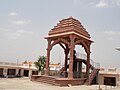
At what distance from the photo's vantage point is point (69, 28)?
26.2 metres

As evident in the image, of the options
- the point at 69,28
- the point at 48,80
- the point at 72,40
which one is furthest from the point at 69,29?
the point at 48,80

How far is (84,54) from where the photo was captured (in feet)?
100

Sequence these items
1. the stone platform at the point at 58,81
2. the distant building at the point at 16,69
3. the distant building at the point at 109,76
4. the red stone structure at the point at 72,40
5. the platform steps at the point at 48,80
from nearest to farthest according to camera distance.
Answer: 1. the stone platform at the point at 58,81
2. the platform steps at the point at 48,80
3. the red stone structure at the point at 72,40
4. the distant building at the point at 109,76
5. the distant building at the point at 16,69

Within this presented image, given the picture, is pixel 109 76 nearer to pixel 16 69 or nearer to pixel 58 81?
pixel 58 81

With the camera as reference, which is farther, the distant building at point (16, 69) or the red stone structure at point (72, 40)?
the distant building at point (16, 69)

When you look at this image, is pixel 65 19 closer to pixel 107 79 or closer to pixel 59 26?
pixel 59 26

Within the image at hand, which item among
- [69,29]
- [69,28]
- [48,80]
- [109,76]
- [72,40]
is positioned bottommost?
[48,80]

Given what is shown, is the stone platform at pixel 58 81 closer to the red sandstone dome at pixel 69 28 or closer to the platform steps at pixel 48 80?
the platform steps at pixel 48 80

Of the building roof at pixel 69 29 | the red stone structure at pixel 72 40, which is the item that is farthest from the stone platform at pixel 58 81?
the building roof at pixel 69 29

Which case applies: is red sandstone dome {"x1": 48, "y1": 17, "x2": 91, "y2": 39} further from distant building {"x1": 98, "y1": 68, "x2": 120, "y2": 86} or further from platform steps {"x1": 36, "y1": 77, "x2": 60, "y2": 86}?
distant building {"x1": 98, "y1": 68, "x2": 120, "y2": 86}

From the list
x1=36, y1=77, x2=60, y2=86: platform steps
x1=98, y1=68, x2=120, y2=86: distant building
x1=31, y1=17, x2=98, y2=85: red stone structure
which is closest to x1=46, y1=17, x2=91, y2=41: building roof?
x1=31, y1=17, x2=98, y2=85: red stone structure

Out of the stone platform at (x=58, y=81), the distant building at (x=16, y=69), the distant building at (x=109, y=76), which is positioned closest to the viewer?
the stone platform at (x=58, y=81)

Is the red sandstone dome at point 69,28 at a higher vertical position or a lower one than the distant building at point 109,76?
higher

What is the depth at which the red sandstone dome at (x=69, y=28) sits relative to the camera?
1029 inches
